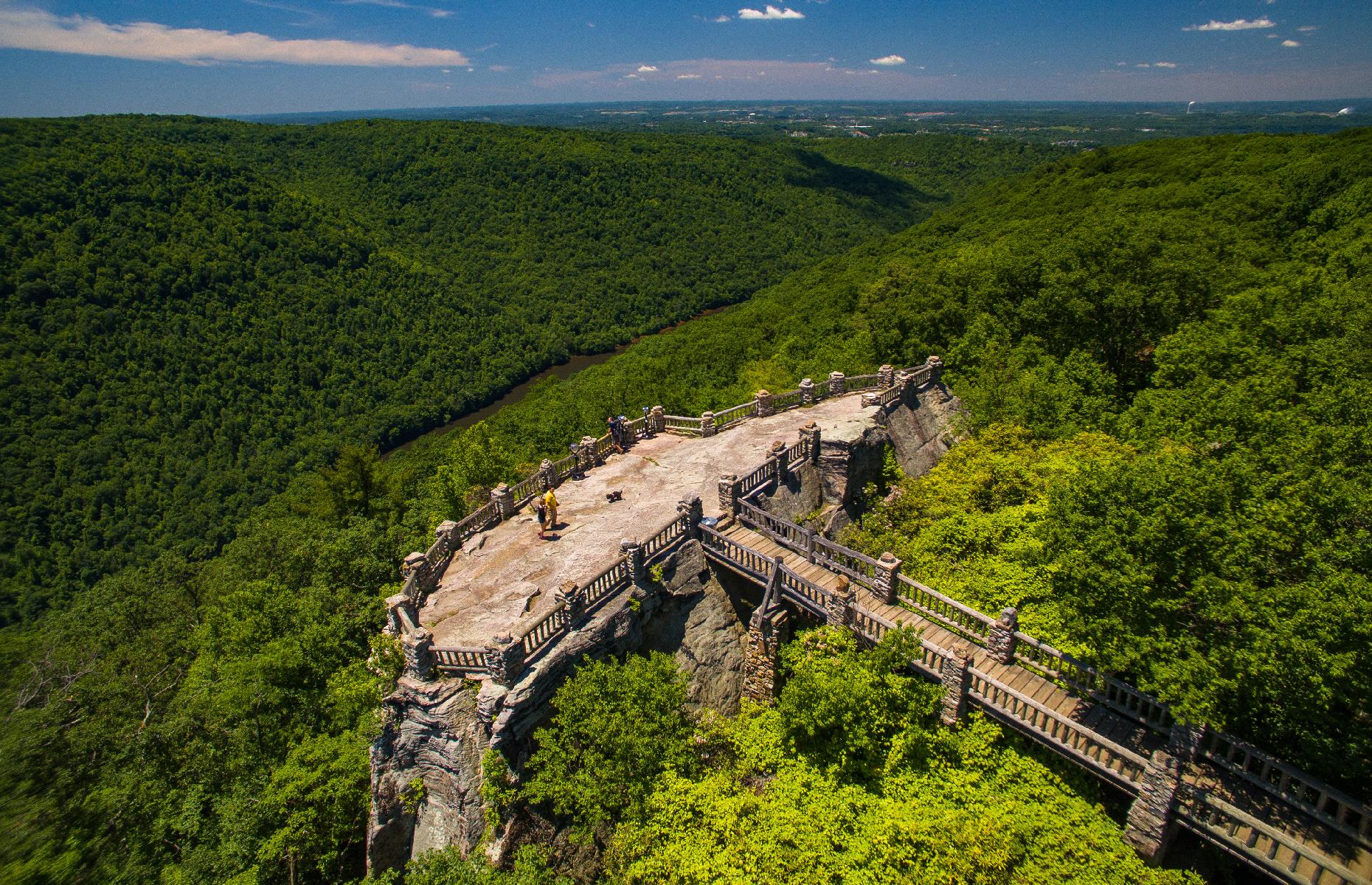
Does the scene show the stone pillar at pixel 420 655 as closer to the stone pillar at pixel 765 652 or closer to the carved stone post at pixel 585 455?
the stone pillar at pixel 765 652

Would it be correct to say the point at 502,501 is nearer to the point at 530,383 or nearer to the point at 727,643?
the point at 727,643

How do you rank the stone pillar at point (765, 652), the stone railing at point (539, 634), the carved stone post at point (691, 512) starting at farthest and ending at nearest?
1. the carved stone post at point (691, 512)
2. the stone pillar at point (765, 652)
3. the stone railing at point (539, 634)

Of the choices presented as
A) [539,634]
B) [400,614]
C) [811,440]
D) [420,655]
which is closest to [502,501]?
[400,614]

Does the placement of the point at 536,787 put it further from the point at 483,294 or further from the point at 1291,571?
the point at 483,294

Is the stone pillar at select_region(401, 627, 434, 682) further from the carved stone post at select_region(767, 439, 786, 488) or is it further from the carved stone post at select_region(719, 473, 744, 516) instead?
the carved stone post at select_region(767, 439, 786, 488)

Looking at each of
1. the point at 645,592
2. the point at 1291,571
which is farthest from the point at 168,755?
the point at 1291,571

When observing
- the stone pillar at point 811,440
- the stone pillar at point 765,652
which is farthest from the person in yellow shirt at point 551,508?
the stone pillar at point 811,440

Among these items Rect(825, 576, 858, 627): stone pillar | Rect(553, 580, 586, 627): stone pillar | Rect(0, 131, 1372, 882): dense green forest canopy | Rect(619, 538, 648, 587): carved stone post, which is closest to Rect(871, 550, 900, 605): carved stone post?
Rect(825, 576, 858, 627): stone pillar

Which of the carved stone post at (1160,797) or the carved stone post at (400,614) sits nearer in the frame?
the carved stone post at (1160,797)
